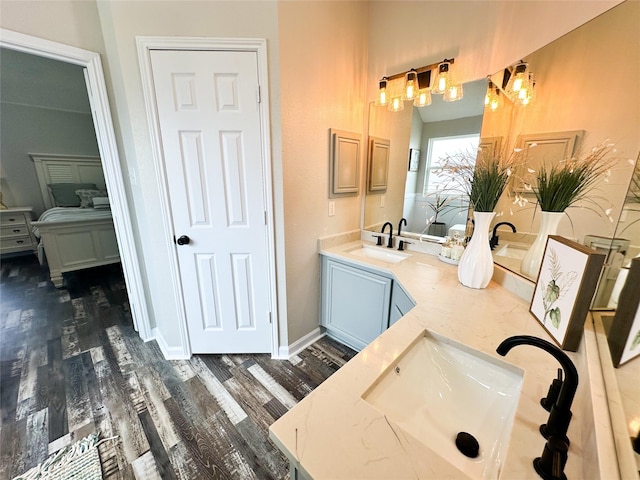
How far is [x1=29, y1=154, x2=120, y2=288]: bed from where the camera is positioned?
3215mm

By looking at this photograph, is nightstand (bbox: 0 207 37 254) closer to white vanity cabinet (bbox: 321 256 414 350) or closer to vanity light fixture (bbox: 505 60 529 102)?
white vanity cabinet (bbox: 321 256 414 350)

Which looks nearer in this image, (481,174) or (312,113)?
(481,174)

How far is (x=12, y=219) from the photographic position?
4.05 metres

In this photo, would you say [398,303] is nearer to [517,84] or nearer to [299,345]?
[299,345]

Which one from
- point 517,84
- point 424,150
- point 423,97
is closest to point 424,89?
point 423,97

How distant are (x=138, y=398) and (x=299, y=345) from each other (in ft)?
3.67

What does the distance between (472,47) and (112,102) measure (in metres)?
2.38

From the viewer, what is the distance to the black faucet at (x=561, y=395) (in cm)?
52

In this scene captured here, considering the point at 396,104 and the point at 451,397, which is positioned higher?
the point at 396,104

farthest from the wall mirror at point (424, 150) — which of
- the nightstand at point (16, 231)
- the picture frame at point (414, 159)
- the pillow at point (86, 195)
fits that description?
the nightstand at point (16, 231)

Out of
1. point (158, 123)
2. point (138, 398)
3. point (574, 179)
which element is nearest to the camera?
point (574, 179)

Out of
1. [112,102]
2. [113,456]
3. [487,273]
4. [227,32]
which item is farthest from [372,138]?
[113,456]

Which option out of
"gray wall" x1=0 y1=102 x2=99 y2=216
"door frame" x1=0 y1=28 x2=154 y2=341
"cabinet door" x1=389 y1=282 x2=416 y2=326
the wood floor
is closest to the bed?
"gray wall" x1=0 y1=102 x2=99 y2=216

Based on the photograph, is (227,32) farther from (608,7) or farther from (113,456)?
(113,456)
